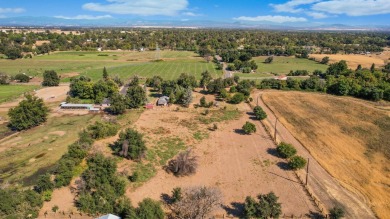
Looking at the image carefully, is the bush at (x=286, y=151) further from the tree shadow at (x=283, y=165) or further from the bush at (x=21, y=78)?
the bush at (x=21, y=78)

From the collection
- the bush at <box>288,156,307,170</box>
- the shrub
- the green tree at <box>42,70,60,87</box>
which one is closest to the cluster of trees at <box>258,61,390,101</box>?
the bush at <box>288,156,307,170</box>

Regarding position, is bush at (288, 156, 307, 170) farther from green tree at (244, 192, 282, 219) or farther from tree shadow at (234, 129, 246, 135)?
tree shadow at (234, 129, 246, 135)

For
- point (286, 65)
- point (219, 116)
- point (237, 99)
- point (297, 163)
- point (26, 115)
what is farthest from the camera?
point (286, 65)

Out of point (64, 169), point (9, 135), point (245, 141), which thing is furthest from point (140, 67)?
point (64, 169)

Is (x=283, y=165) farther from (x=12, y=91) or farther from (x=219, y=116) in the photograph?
(x=12, y=91)

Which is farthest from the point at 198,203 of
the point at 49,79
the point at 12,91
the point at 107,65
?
the point at 107,65

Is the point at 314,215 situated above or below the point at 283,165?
below
